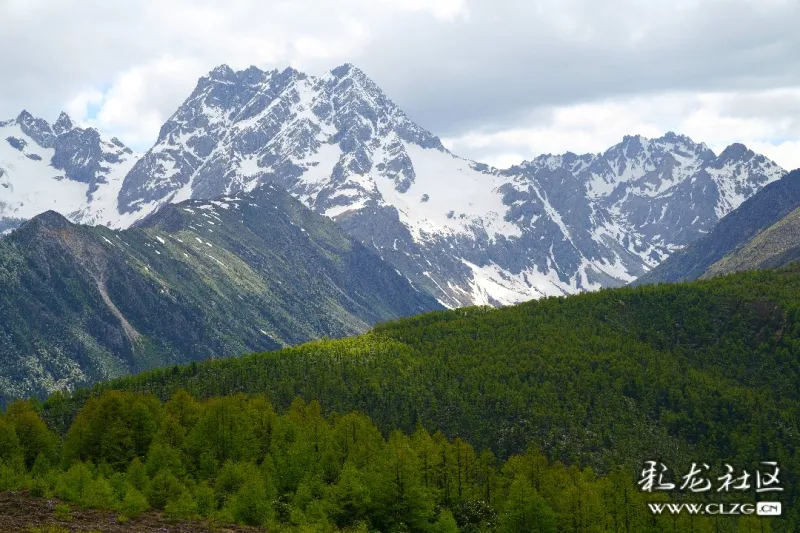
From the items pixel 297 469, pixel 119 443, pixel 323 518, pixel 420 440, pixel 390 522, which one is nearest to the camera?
pixel 323 518

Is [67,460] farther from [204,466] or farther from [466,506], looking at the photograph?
[466,506]

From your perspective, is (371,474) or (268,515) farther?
(371,474)

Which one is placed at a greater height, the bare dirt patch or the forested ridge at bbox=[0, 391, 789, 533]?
the forested ridge at bbox=[0, 391, 789, 533]

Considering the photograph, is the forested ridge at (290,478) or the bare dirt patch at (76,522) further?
the forested ridge at (290,478)

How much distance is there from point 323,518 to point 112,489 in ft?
81.4

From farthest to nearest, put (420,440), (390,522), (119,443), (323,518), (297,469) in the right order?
1. (420,440)
2. (119,443)
3. (297,469)
4. (390,522)
5. (323,518)

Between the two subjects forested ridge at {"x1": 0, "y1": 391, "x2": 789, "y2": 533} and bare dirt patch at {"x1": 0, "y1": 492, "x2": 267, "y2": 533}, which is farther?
forested ridge at {"x1": 0, "y1": 391, "x2": 789, "y2": 533}

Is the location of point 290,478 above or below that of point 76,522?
above

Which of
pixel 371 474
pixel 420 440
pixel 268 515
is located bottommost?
pixel 268 515

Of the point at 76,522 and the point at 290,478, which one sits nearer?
the point at 76,522

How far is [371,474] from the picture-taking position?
124250mm

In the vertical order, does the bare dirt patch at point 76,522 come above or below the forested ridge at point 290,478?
below

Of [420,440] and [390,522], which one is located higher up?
[420,440]

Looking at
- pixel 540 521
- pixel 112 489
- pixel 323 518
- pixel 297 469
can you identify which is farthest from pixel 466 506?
pixel 112 489
